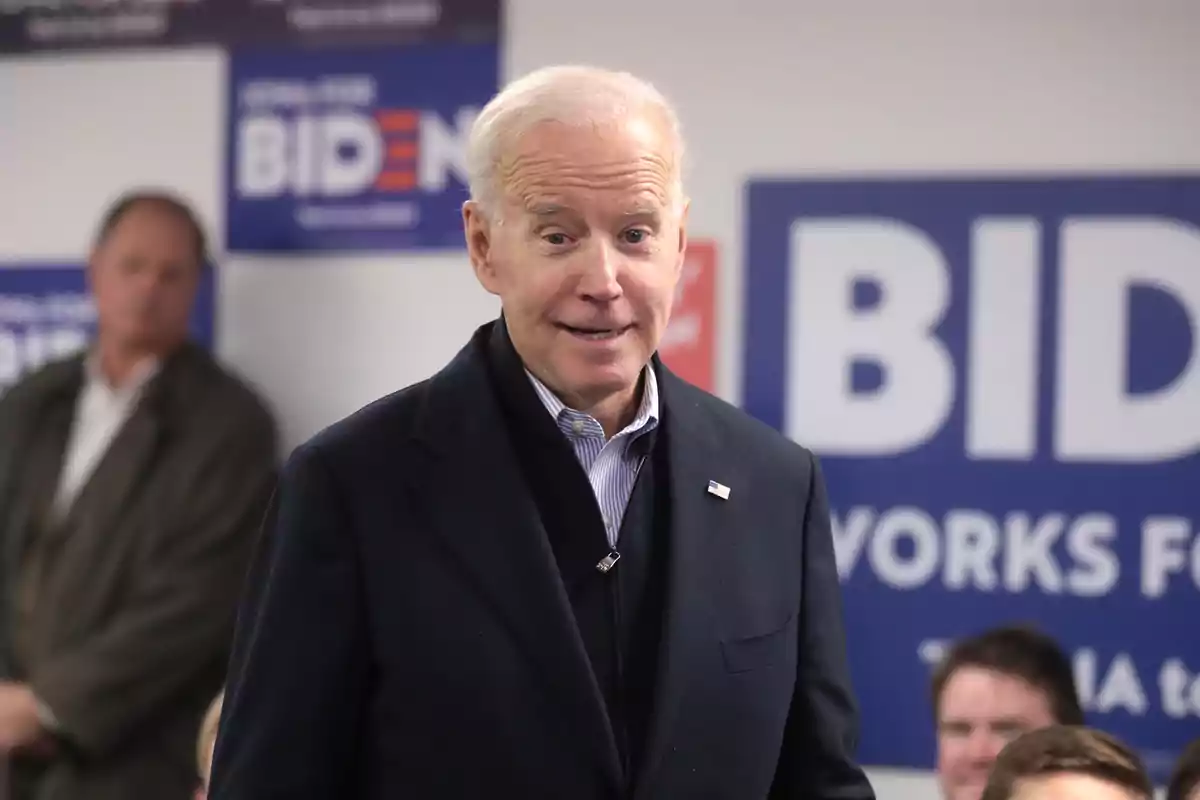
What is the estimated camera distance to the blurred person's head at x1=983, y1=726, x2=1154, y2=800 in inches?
67.1

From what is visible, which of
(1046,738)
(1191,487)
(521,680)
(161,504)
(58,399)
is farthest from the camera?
(58,399)

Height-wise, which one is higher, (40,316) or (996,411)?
(40,316)

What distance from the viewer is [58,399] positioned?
3111mm

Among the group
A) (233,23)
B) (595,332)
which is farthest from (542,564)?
(233,23)

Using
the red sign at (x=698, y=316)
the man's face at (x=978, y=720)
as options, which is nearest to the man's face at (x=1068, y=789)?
the man's face at (x=978, y=720)

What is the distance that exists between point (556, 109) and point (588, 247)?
11 cm

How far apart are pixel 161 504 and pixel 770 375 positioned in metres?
1.18

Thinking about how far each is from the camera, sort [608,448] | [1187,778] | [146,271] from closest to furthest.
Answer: [608,448] < [1187,778] < [146,271]

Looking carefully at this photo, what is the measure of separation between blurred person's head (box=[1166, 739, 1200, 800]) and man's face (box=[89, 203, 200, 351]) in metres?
2.01

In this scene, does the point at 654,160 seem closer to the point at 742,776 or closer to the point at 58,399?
the point at 742,776

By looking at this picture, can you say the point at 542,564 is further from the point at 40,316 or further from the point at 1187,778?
the point at 40,316

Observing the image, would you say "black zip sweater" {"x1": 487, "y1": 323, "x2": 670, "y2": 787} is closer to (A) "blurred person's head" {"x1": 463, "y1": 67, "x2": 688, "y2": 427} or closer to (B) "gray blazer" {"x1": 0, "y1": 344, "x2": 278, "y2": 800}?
(A) "blurred person's head" {"x1": 463, "y1": 67, "x2": 688, "y2": 427}

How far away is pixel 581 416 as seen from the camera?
1232 millimetres

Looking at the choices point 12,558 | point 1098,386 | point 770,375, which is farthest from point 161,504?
point 1098,386
